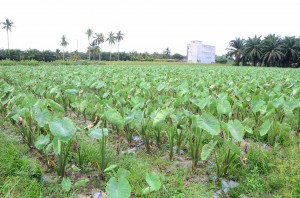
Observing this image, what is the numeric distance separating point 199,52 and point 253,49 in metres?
18.5

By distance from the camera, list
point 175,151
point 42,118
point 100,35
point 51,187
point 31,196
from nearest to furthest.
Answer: point 31,196, point 51,187, point 42,118, point 175,151, point 100,35

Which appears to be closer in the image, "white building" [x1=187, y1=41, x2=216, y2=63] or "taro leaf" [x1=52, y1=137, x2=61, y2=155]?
"taro leaf" [x1=52, y1=137, x2=61, y2=155]


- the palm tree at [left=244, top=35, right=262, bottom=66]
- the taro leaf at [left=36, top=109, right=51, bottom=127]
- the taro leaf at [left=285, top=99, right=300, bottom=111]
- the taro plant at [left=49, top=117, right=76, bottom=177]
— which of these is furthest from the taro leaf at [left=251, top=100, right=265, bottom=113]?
the palm tree at [left=244, top=35, right=262, bottom=66]

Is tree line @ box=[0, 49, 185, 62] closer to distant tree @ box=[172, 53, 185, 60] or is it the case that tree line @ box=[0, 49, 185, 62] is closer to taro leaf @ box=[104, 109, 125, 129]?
distant tree @ box=[172, 53, 185, 60]

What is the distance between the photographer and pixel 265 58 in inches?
1610

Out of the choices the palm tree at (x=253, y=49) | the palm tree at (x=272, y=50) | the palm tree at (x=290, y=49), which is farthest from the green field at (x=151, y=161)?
the palm tree at (x=253, y=49)

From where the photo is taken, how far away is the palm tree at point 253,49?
140 feet

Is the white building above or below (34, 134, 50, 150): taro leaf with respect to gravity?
above

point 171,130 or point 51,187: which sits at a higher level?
point 171,130

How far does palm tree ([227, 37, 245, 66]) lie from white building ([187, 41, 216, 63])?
1265 cm

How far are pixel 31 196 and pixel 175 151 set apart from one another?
145cm

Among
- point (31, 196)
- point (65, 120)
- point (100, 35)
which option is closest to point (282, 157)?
point (65, 120)

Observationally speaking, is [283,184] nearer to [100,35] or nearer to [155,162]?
[155,162]

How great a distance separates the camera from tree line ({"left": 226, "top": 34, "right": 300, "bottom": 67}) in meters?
40.0
